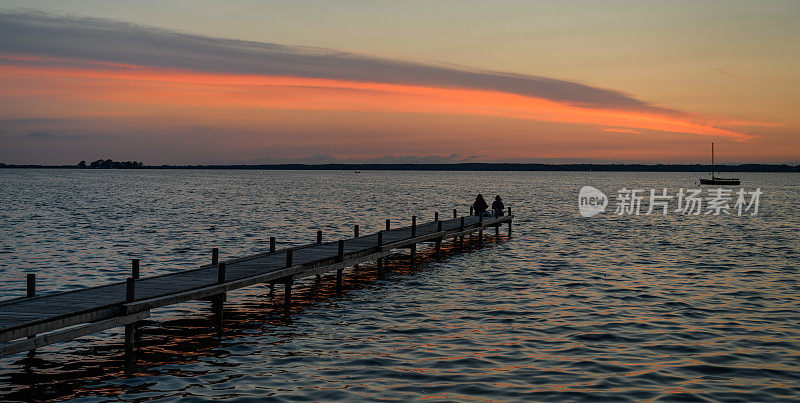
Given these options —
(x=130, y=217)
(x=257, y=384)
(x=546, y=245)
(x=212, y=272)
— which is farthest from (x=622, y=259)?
(x=130, y=217)

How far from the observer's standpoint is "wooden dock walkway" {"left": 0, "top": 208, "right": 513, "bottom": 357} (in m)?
14.5

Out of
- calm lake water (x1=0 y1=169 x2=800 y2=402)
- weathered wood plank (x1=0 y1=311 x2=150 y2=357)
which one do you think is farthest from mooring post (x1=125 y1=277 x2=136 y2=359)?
calm lake water (x1=0 y1=169 x2=800 y2=402)

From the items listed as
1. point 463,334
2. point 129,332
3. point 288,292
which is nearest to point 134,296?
point 129,332

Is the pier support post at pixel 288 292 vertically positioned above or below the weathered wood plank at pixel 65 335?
below

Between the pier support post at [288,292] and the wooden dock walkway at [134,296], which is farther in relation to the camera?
the pier support post at [288,292]

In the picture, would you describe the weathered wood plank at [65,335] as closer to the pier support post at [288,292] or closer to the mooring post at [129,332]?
the mooring post at [129,332]

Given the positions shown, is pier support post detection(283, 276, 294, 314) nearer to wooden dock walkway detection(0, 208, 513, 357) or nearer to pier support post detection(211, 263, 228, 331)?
wooden dock walkway detection(0, 208, 513, 357)

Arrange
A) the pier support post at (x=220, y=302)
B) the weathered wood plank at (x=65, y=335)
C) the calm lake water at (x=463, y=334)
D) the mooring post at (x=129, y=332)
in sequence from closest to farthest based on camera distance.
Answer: the weathered wood plank at (x=65, y=335), the calm lake water at (x=463, y=334), the mooring post at (x=129, y=332), the pier support post at (x=220, y=302)

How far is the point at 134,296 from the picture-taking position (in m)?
16.6

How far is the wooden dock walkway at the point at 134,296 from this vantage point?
14.5m

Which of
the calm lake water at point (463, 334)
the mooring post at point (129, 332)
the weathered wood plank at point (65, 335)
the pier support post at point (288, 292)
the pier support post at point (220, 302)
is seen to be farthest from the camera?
the pier support post at point (288, 292)

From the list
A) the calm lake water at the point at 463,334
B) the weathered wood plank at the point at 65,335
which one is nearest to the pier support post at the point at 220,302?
the calm lake water at the point at 463,334

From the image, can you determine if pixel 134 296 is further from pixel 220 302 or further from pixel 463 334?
pixel 463 334

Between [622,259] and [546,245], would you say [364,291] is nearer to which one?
[622,259]
